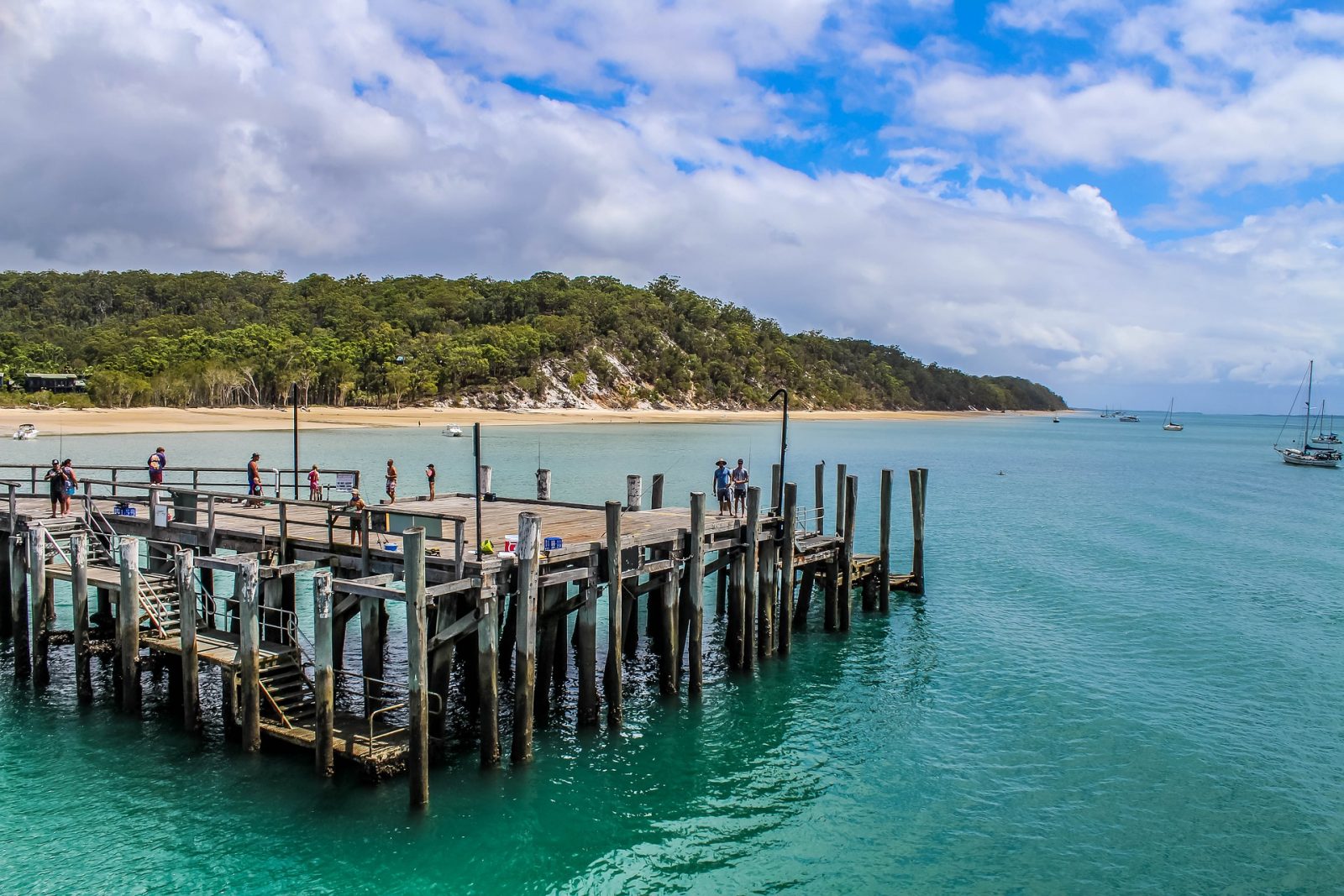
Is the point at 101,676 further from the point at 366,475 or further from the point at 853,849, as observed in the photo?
the point at 366,475

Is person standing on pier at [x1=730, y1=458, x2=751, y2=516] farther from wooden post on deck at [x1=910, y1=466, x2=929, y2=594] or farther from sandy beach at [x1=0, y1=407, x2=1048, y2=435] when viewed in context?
sandy beach at [x1=0, y1=407, x2=1048, y2=435]

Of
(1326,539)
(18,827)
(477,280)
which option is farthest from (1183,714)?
(477,280)

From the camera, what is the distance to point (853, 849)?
43.5ft

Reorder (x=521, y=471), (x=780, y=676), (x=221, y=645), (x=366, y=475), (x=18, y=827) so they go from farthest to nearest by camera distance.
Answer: (x=521, y=471), (x=366, y=475), (x=780, y=676), (x=221, y=645), (x=18, y=827)

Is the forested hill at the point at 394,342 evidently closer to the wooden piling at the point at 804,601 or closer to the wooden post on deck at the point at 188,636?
the wooden piling at the point at 804,601

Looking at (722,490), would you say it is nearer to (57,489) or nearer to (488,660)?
(488,660)

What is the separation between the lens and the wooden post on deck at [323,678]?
13.3 meters

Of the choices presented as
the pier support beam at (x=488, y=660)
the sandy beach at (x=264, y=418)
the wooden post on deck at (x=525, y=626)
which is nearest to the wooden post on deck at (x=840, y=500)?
the wooden post on deck at (x=525, y=626)

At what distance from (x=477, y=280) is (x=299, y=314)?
38.3 metres

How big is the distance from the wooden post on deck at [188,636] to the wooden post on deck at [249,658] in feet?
3.55

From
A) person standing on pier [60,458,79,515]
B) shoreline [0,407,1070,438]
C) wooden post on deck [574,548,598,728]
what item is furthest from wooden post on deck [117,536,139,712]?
shoreline [0,407,1070,438]

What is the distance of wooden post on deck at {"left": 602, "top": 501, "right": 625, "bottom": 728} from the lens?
16.1m

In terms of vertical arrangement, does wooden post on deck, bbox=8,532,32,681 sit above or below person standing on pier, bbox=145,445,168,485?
below

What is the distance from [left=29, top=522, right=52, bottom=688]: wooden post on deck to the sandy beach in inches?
2769
